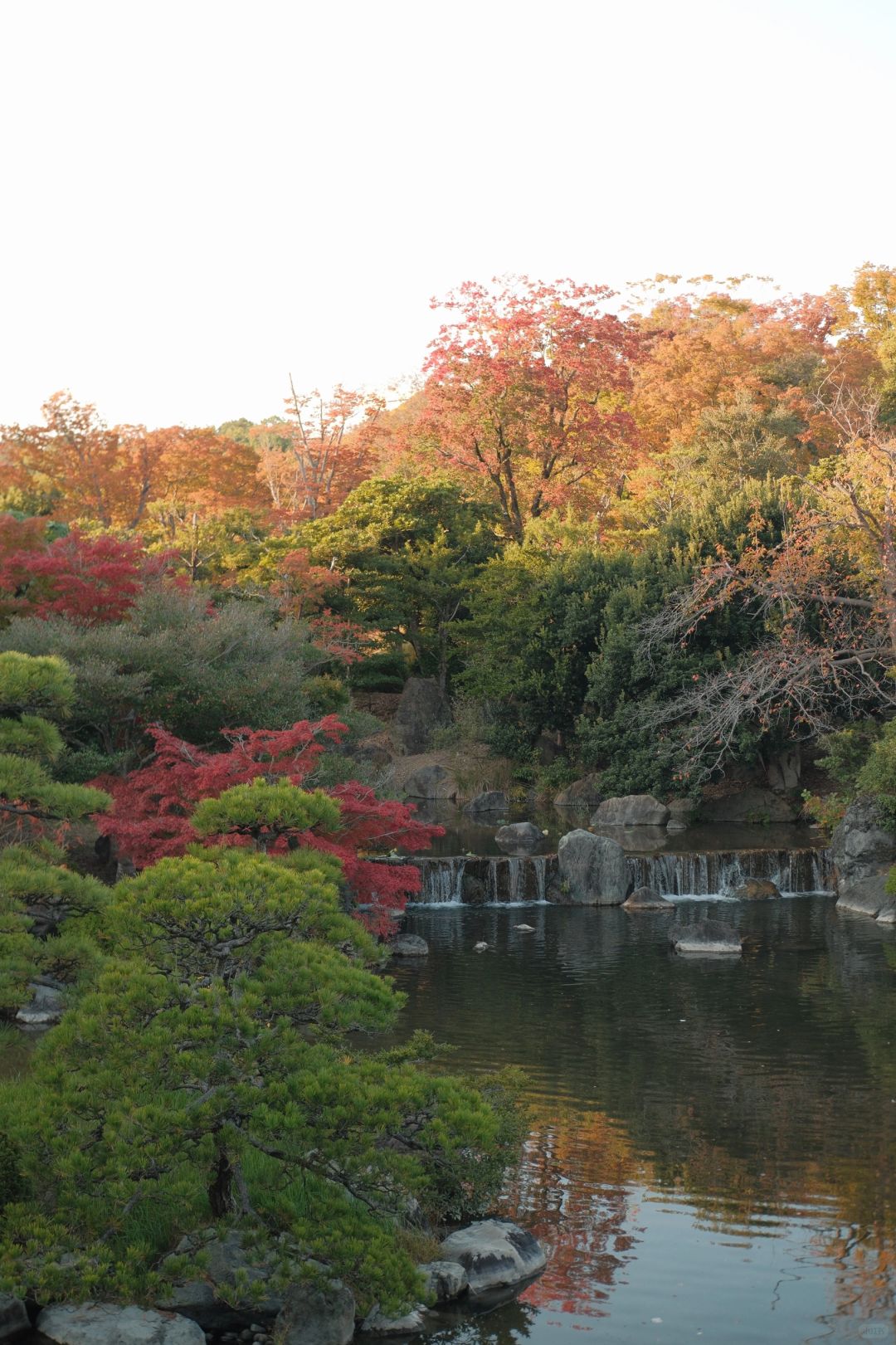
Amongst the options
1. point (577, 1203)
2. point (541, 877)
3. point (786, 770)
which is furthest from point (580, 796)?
point (577, 1203)

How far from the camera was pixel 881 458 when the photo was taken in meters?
22.0

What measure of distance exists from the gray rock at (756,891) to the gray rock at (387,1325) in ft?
50.1

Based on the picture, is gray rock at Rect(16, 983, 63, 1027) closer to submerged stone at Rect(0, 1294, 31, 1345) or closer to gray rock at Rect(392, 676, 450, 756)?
submerged stone at Rect(0, 1294, 31, 1345)

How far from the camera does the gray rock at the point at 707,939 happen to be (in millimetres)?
17844

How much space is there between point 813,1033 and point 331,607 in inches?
823

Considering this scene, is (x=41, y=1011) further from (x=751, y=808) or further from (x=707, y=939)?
(x=751, y=808)

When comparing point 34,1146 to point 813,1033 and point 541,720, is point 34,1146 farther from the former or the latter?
point 541,720

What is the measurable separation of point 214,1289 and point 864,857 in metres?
15.8

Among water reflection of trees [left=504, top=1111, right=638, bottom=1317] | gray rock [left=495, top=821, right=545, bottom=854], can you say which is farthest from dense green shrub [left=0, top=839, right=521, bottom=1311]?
gray rock [left=495, top=821, right=545, bottom=854]

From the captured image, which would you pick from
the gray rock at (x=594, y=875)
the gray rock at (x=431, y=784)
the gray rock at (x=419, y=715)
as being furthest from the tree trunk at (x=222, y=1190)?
the gray rock at (x=419, y=715)

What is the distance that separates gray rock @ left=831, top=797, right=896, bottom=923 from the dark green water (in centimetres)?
121

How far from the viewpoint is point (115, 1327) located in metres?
6.96

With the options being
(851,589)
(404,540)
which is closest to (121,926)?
(851,589)

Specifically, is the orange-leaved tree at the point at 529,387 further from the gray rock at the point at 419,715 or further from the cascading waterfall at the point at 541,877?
the cascading waterfall at the point at 541,877
